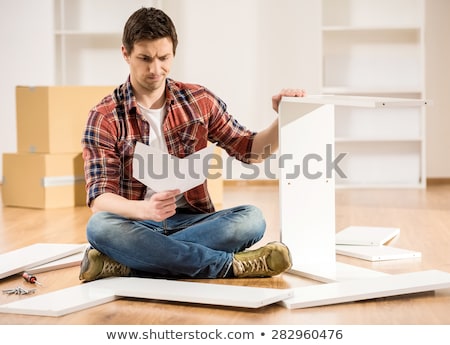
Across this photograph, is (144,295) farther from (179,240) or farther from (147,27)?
(147,27)

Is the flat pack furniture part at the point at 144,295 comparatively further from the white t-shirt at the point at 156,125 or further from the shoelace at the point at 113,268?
the white t-shirt at the point at 156,125

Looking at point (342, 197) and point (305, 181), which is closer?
point (305, 181)

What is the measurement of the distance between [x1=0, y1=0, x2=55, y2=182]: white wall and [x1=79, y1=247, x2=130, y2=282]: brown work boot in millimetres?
3353

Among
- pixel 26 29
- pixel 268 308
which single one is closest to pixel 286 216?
pixel 268 308

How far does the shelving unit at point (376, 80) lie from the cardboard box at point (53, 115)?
162cm

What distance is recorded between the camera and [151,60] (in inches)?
87.3

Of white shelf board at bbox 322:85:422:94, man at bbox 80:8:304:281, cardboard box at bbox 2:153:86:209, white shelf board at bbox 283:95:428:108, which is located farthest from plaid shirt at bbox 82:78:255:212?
white shelf board at bbox 322:85:422:94

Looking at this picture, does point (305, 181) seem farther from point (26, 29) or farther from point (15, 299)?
point (26, 29)

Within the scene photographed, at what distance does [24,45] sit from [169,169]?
3.61 metres

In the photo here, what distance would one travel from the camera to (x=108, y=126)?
7.43ft

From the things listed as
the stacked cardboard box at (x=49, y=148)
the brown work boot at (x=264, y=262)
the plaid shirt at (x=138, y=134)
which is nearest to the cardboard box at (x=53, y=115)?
the stacked cardboard box at (x=49, y=148)

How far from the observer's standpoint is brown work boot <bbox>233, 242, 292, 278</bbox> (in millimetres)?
2246

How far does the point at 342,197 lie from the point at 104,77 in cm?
186

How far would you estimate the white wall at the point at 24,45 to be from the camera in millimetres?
5367
